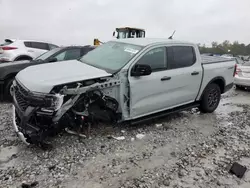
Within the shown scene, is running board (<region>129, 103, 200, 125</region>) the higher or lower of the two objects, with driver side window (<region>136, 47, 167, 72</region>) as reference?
lower

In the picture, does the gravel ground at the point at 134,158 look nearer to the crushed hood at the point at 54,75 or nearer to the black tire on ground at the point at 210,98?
the black tire on ground at the point at 210,98

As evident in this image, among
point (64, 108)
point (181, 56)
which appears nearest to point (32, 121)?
point (64, 108)

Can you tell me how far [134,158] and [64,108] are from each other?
1.33 meters

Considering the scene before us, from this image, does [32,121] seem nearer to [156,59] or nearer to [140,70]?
[140,70]

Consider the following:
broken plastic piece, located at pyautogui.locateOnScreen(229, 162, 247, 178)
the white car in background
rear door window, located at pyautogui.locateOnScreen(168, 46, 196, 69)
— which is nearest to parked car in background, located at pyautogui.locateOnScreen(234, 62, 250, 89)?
rear door window, located at pyautogui.locateOnScreen(168, 46, 196, 69)

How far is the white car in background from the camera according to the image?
9.82 meters

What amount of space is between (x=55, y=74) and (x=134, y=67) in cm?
138

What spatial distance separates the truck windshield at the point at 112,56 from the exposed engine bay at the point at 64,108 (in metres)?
0.43

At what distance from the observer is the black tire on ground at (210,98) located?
5863mm

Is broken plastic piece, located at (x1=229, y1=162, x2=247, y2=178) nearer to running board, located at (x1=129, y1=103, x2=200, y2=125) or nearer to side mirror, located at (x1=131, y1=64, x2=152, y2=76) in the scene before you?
running board, located at (x1=129, y1=103, x2=200, y2=125)

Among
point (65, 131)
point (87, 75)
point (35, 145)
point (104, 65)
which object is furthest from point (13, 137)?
point (104, 65)

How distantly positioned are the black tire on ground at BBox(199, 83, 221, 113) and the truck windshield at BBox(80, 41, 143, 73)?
228 centimetres

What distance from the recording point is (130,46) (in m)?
4.82

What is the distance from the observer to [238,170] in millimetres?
3492
